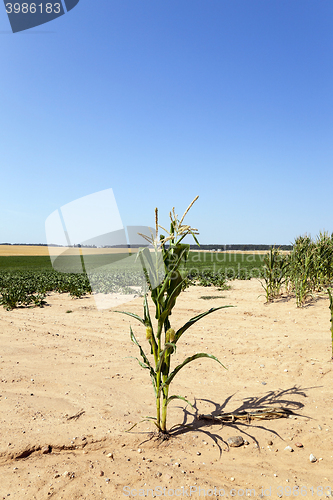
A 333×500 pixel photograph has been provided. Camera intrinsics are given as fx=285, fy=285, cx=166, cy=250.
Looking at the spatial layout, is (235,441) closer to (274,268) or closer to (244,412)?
(244,412)

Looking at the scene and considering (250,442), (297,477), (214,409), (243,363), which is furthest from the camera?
(243,363)

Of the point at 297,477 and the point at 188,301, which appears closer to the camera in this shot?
the point at 297,477

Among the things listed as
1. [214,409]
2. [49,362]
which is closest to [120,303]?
[49,362]

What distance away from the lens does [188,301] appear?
9586 mm

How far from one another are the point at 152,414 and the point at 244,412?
95 cm

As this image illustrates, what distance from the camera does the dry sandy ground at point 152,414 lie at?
2039mm

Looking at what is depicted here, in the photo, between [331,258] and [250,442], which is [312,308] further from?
[250,442]

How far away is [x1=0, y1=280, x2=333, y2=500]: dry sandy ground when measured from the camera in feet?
6.69

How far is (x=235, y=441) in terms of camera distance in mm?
2451

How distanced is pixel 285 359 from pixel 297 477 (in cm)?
257

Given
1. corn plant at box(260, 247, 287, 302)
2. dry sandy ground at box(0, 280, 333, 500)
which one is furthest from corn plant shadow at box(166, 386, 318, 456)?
corn plant at box(260, 247, 287, 302)

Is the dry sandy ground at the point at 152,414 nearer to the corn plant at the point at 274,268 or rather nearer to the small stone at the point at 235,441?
the small stone at the point at 235,441

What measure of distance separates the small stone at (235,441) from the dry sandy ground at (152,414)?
6 cm

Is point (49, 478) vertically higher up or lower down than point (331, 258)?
lower down
